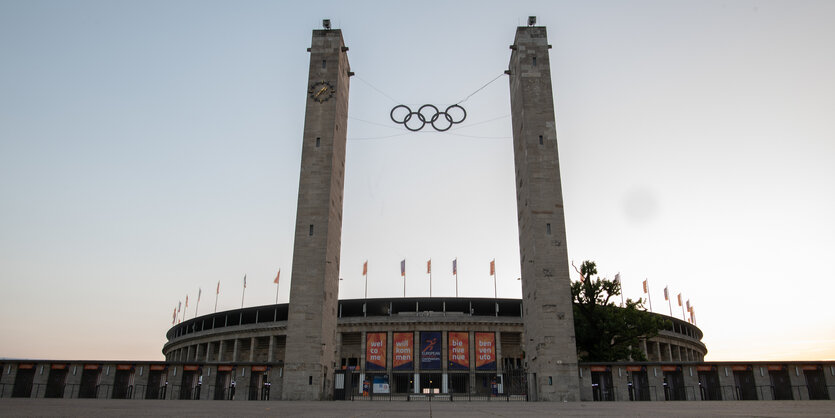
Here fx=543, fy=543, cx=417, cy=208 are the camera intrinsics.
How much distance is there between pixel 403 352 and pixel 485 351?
1162 centimetres

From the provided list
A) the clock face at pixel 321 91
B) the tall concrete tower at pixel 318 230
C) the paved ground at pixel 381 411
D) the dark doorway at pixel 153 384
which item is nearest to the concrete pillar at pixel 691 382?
the paved ground at pixel 381 411

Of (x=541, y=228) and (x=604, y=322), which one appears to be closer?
(x=541, y=228)

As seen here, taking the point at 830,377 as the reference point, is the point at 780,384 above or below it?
below

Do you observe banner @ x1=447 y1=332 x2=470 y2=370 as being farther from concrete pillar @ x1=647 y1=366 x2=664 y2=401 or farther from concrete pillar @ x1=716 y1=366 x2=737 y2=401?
concrete pillar @ x1=716 y1=366 x2=737 y2=401

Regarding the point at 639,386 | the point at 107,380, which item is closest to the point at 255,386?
the point at 107,380

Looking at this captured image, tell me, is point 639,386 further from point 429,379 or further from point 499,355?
point 429,379

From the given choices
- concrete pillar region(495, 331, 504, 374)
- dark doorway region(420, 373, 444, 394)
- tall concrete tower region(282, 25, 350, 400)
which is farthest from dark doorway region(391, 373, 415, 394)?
tall concrete tower region(282, 25, 350, 400)

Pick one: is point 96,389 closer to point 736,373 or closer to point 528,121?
point 528,121

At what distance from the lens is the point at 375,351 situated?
77.4m

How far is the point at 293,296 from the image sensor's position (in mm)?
44938

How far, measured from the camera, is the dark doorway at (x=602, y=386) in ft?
139

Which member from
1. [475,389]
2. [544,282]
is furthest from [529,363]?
[475,389]

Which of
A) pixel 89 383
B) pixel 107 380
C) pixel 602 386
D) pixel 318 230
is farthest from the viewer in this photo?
pixel 318 230

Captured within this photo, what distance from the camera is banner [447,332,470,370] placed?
249ft
